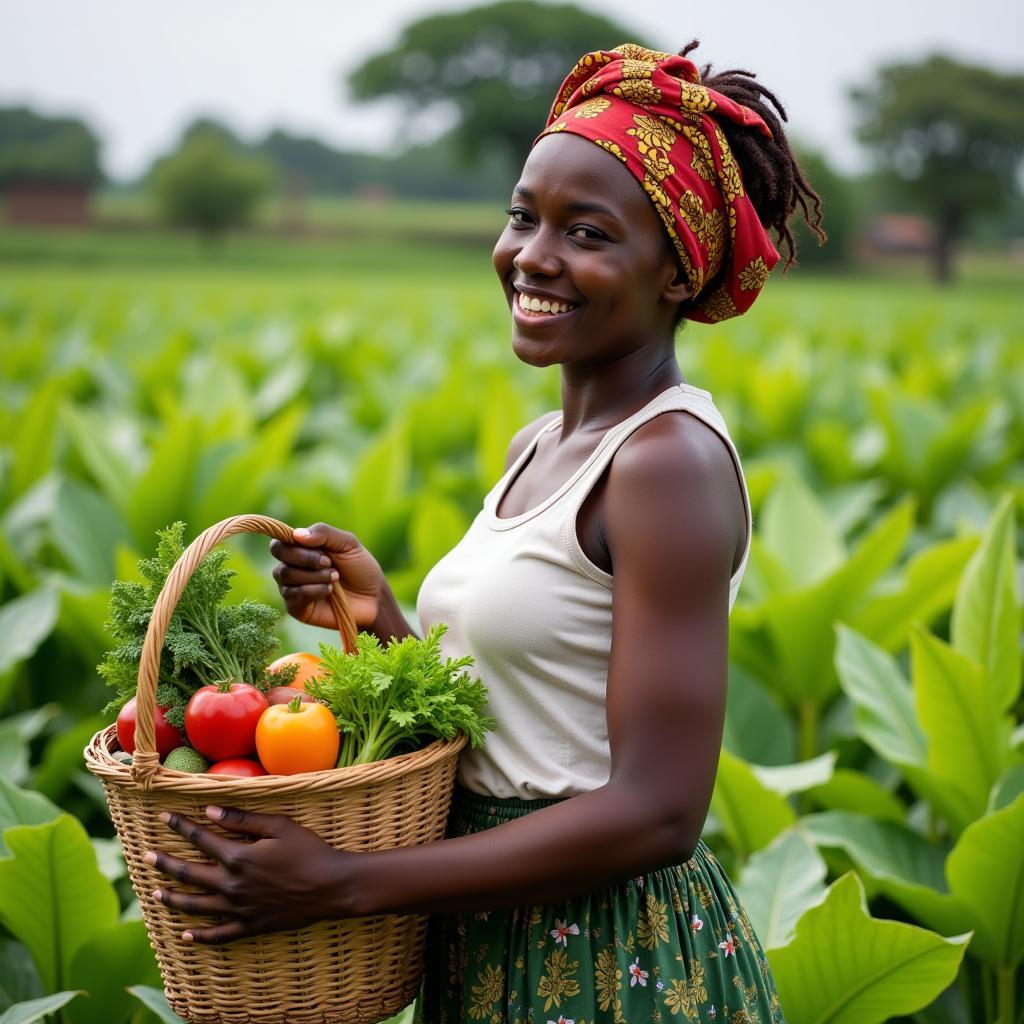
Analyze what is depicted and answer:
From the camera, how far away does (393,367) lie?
24.1 ft

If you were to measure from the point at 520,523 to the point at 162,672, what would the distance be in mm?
451

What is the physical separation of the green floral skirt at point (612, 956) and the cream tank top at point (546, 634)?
Result: 6cm

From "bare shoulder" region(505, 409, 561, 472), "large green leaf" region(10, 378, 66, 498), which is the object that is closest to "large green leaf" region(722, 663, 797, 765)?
"bare shoulder" region(505, 409, 561, 472)


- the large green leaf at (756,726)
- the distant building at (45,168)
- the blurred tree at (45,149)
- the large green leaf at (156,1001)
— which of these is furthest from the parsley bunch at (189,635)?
the blurred tree at (45,149)

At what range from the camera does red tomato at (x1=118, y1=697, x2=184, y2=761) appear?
1.45 meters

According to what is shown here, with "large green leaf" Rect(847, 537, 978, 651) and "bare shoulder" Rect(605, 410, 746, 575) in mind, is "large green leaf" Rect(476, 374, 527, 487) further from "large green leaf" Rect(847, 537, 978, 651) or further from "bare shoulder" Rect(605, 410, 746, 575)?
"bare shoulder" Rect(605, 410, 746, 575)

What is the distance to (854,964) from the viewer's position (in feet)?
6.37

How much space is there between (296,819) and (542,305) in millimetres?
644

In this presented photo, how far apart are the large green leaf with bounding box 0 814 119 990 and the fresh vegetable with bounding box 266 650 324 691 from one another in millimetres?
585

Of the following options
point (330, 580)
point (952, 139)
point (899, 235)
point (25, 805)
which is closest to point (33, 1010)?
point (25, 805)

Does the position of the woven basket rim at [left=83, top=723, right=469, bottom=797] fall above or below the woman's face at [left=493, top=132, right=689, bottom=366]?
below

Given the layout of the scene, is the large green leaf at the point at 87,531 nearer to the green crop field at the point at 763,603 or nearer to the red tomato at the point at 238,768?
the green crop field at the point at 763,603

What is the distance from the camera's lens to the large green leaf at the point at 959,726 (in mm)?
2432

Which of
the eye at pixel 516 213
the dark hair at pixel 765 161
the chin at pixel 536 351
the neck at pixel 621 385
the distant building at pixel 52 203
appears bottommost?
the distant building at pixel 52 203
